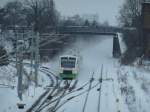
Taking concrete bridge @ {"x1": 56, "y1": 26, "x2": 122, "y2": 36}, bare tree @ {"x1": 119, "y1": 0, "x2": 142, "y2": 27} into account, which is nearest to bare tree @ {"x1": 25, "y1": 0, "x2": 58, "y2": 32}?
concrete bridge @ {"x1": 56, "y1": 26, "x2": 122, "y2": 36}

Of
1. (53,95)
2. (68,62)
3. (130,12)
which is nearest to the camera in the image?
(53,95)

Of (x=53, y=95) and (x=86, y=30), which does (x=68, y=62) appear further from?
(x=86, y=30)

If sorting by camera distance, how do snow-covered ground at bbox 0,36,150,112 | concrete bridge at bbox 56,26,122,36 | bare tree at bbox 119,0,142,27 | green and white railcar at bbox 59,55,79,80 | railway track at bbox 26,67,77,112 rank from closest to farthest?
snow-covered ground at bbox 0,36,150,112 → railway track at bbox 26,67,77,112 → green and white railcar at bbox 59,55,79,80 → concrete bridge at bbox 56,26,122,36 → bare tree at bbox 119,0,142,27

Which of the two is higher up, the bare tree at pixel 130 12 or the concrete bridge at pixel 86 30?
the bare tree at pixel 130 12

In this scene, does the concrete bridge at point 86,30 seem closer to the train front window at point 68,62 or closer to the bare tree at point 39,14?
the bare tree at point 39,14

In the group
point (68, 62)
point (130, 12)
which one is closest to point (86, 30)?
point (130, 12)

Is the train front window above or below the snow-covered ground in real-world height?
above

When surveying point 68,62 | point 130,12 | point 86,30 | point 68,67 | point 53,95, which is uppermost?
point 130,12

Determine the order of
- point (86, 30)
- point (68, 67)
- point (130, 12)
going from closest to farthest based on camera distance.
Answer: point (68, 67)
point (130, 12)
point (86, 30)

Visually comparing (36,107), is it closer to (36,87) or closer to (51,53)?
(36,87)

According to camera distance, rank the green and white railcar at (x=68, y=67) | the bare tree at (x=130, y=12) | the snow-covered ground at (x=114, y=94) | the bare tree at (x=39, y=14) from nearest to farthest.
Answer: the snow-covered ground at (x=114, y=94), the green and white railcar at (x=68, y=67), the bare tree at (x=39, y=14), the bare tree at (x=130, y=12)

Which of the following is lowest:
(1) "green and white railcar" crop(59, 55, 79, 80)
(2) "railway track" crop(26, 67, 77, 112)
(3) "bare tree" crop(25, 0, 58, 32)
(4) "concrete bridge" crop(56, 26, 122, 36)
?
(2) "railway track" crop(26, 67, 77, 112)

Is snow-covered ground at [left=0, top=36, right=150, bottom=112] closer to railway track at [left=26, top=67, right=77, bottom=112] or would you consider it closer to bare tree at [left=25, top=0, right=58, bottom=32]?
railway track at [left=26, top=67, right=77, bottom=112]

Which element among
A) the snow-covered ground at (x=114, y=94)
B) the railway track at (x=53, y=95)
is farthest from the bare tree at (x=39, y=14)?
the railway track at (x=53, y=95)
